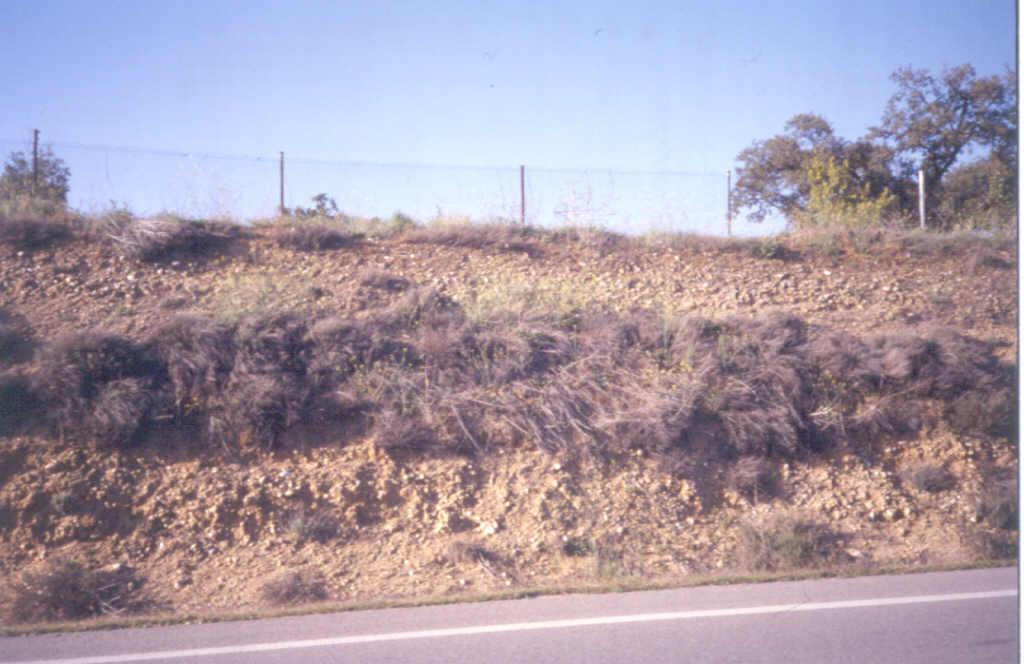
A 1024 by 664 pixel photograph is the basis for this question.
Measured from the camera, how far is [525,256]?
14.5 metres

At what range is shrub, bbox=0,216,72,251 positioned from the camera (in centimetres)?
1248

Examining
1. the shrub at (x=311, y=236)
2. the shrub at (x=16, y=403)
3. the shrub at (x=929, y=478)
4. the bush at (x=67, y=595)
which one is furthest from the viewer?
the shrub at (x=311, y=236)

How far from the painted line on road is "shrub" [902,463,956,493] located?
10.1 feet

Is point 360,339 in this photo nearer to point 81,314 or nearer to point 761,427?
point 81,314

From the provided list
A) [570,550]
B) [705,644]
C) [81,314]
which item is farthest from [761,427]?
[81,314]

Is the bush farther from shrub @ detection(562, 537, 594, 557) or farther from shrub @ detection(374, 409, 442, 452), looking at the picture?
shrub @ detection(562, 537, 594, 557)

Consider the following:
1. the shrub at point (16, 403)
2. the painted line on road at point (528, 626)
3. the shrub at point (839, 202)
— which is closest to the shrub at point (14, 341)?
the shrub at point (16, 403)

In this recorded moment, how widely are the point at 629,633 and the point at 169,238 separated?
411 inches

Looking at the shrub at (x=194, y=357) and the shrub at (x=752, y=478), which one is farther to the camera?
the shrub at (x=194, y=357)

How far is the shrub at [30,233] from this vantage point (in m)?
12.5

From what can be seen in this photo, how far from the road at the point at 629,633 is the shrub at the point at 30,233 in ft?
27.7

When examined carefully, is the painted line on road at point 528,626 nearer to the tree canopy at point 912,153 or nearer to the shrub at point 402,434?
the shrub at point 402,434

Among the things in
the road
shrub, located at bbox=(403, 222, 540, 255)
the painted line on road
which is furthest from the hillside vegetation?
the painted line on road

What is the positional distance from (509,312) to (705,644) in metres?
6.92
